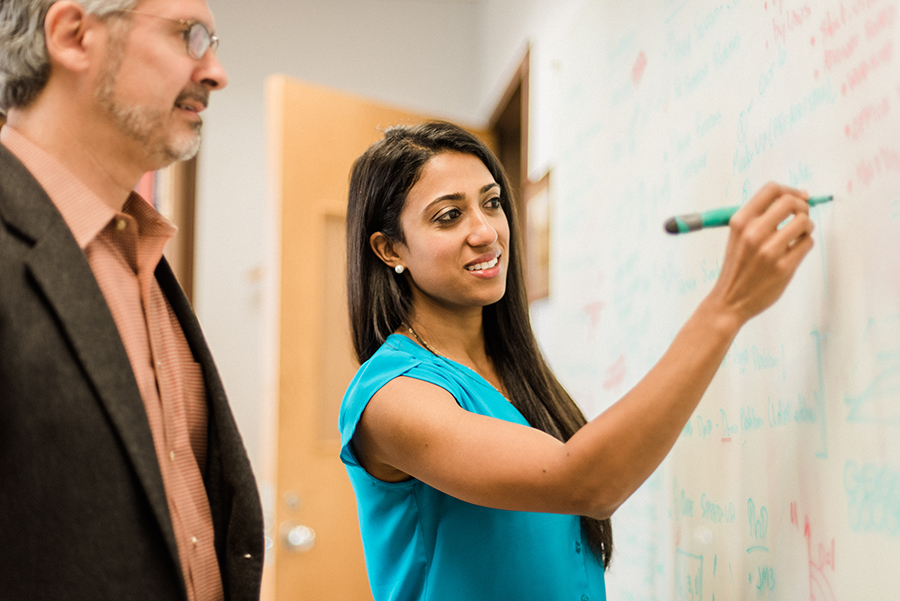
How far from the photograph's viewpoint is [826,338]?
70cm

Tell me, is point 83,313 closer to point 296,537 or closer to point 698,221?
point 698,221

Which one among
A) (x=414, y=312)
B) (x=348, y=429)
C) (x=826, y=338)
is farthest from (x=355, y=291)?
(x=826, y=338)

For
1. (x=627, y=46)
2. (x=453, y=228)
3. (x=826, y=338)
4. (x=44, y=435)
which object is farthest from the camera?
(x=627, y=46)

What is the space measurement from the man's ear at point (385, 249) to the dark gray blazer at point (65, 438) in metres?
0.40

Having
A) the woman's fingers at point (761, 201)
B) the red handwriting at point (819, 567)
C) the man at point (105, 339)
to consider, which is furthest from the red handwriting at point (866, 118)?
the man at point (105, 339)

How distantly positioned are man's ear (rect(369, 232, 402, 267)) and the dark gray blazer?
0.40m

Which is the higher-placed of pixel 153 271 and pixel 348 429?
pixel 153 271

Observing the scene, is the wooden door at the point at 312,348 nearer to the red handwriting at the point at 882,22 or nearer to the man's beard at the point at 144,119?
the man's beard at the point at 144,119

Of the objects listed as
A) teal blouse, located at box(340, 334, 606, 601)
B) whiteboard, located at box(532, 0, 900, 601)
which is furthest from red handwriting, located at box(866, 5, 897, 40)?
teal blouse, located at box(340, 334, 606, 601)

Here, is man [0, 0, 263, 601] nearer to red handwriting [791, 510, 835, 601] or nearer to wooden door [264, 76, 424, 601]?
red handwriting [791, 510, 835, 601]

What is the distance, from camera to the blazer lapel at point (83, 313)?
1.95 ft

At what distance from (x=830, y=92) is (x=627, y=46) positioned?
0.56 m

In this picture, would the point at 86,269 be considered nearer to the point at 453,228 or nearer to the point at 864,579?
the point at 453,228

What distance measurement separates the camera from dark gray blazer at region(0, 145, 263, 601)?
0.56 m
